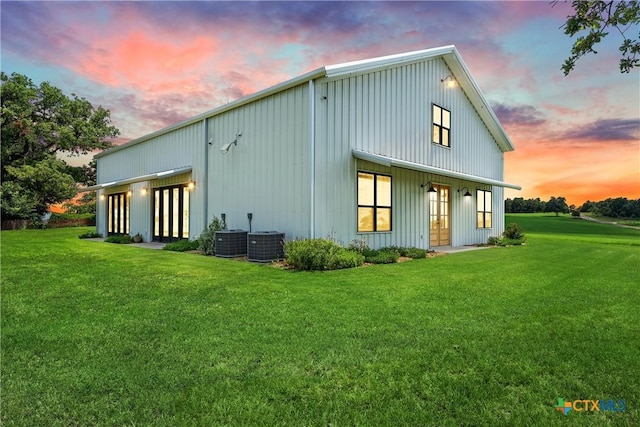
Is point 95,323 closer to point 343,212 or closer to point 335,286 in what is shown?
point 335,286

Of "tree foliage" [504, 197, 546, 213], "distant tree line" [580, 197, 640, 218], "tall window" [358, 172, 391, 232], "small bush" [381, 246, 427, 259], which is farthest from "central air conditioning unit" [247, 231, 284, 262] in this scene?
"distant tree line" [580, 197, 640, 218]

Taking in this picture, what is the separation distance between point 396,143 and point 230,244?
6.03 metres

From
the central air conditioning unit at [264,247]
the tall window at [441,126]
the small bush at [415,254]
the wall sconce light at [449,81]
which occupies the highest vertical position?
the wall sconce light at [449,81]

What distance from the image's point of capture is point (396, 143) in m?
11.2

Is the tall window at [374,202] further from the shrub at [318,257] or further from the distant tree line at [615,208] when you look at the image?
the distant tree line at [615,208]

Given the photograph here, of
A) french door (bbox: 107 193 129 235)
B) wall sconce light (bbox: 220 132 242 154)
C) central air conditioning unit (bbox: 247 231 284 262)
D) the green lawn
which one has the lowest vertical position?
the green lawn

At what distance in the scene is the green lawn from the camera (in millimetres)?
2102

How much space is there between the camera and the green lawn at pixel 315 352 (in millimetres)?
2102

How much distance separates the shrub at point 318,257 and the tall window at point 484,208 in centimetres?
963

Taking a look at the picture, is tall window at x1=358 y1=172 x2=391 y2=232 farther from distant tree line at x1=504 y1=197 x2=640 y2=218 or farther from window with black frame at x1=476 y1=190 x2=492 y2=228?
distant tree line at x1=504 y1=197 x2=640 y2=218

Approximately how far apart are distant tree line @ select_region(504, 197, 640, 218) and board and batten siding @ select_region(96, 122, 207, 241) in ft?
108

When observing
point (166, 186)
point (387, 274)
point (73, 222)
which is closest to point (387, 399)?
point (387, 274)

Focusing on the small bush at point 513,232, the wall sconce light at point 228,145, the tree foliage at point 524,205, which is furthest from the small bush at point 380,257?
the tree foliage at point 524,205

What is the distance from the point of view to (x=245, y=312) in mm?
4180
